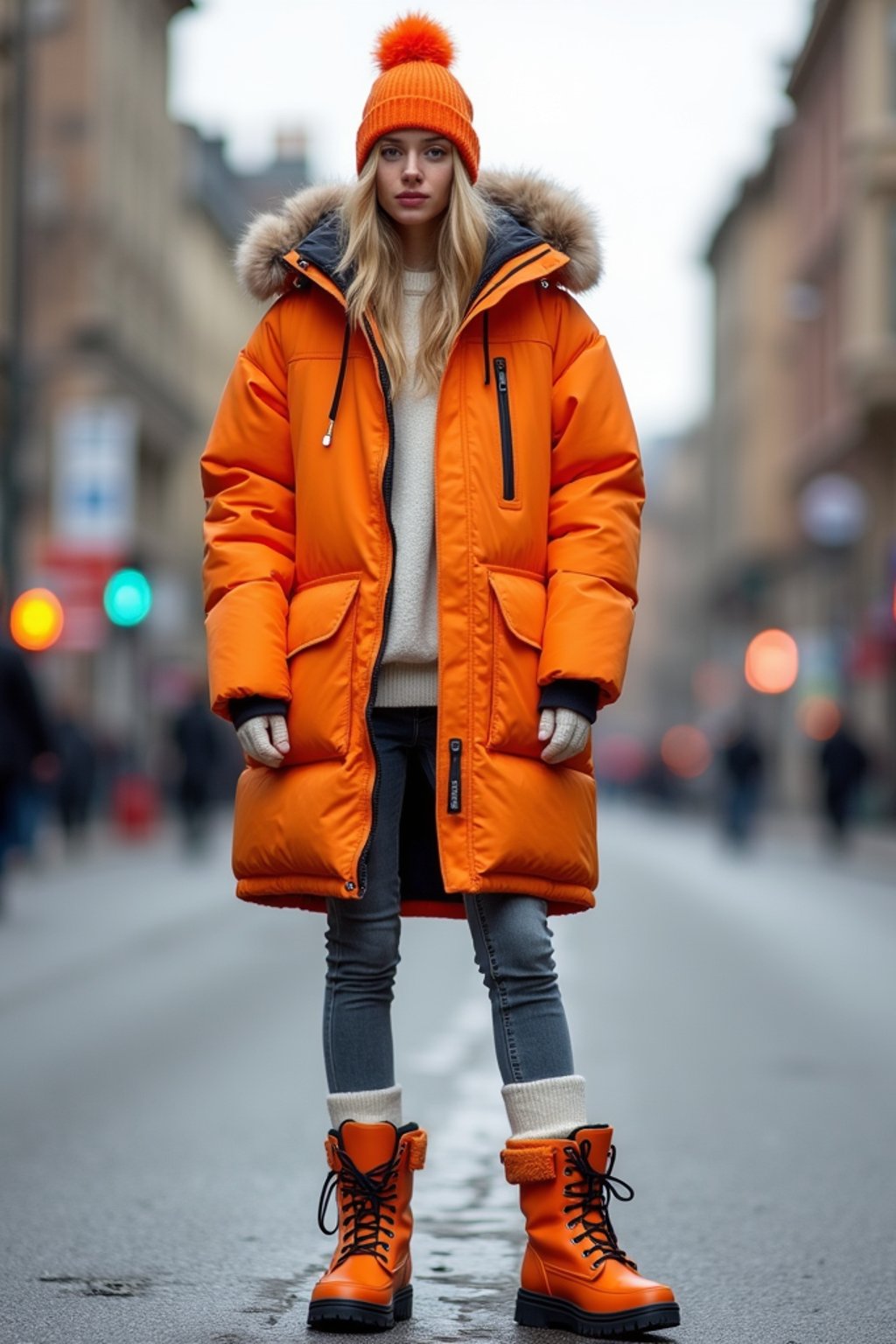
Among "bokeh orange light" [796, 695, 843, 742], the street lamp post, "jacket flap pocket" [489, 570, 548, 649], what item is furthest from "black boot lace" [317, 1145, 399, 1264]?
"bokeh orange light" [796, 695, 843, 742]

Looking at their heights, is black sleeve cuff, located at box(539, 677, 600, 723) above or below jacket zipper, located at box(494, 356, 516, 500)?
below

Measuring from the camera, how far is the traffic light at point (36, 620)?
21875 mm

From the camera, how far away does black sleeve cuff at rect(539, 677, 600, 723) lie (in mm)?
4289

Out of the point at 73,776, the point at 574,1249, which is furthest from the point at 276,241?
the point at 73,776

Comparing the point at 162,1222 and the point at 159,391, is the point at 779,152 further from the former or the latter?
the point at 162,1222

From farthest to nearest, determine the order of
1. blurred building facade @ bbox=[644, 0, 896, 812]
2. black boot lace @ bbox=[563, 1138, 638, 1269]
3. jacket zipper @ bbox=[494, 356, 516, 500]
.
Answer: blurred building facade @ bbox=[644, 0, 896, 812] → jacket zipper @ bbox=[494, 356, 516, 500] → black boot lace @ bbox=[563, 1138, 638, 1269]

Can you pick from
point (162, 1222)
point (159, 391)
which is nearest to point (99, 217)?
point (159, 391)

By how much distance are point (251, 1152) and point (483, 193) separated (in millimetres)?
2885

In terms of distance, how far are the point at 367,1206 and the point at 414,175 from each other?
69.5 inches

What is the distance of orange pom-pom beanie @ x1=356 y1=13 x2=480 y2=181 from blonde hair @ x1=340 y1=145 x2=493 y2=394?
4 cm

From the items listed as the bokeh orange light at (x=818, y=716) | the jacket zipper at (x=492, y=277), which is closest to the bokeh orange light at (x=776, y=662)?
the bokeh orange light at (x=818, y=716)

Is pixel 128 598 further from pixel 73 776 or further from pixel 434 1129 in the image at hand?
pixel 434 1129

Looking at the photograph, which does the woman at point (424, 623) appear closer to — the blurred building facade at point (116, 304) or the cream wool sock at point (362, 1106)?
the cream wool sock at point (362, 1106)

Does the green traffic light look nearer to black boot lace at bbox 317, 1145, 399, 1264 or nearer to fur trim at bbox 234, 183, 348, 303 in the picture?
fur trim at bbox 234, 183, 348, 303
